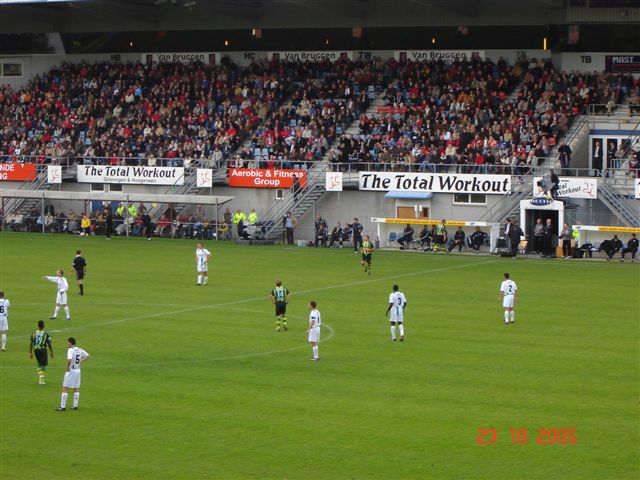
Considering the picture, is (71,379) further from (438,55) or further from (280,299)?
(438,55)

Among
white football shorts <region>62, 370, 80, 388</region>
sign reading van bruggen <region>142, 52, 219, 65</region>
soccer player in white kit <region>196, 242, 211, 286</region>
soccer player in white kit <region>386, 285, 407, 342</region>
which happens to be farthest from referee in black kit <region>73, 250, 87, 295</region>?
sign reading van bruggen <region>142, 52, 219, 65</region>

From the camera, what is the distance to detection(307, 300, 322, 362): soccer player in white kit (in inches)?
1220

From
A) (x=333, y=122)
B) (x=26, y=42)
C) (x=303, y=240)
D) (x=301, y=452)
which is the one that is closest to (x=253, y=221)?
(x=303, y=240)

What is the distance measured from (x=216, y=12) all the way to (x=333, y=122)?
1410cm

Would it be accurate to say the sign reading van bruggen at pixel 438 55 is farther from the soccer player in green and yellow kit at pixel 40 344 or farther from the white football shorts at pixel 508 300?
the soccer player in green and yellow kit at pixel 40 344

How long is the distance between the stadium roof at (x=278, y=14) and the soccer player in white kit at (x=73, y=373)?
44513 millimetres

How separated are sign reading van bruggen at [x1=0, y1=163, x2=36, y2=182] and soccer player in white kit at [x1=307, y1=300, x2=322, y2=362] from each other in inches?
1693

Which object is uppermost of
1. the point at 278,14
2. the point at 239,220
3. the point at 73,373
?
the point at 278,14

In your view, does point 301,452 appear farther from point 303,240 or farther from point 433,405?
point 303,240

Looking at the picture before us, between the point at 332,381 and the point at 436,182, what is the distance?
3198 cm

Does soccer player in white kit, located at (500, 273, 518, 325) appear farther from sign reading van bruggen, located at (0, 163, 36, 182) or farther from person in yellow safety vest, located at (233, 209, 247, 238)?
sign reading van bruggen, located at (0, 163, 36, 182)

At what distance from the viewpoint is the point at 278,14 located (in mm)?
75375

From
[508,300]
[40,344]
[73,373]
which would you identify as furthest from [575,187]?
[73,373]

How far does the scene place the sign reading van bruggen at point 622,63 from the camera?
214 ft
